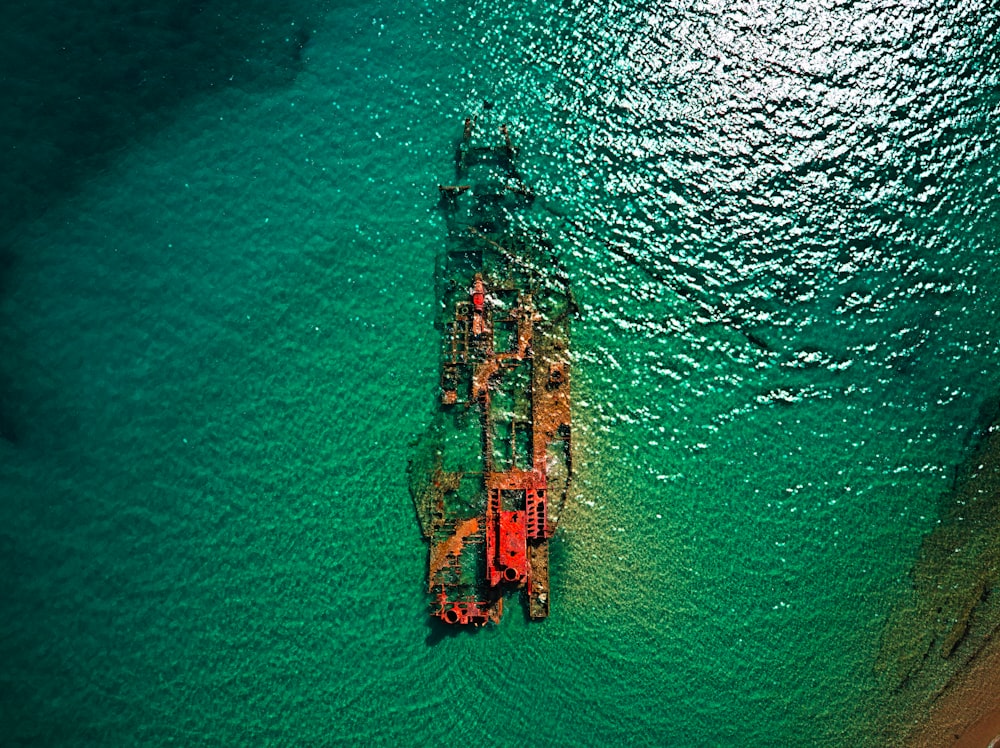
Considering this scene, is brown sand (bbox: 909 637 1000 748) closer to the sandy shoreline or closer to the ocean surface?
the sandy shoreline

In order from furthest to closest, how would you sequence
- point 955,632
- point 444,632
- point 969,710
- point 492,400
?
1. point 492,400
2. point 444,632
3. point 955,632
4. point 969,710

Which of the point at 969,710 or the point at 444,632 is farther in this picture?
the point at 444,632

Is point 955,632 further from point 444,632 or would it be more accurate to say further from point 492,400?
point 492,400

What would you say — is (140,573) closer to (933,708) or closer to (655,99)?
(655,99)

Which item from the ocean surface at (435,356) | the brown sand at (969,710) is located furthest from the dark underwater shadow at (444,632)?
the brown sand at (969,710)

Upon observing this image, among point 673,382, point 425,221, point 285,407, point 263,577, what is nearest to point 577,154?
point 425,221

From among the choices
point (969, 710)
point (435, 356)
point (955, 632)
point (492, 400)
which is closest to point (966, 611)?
point (955, 632)
